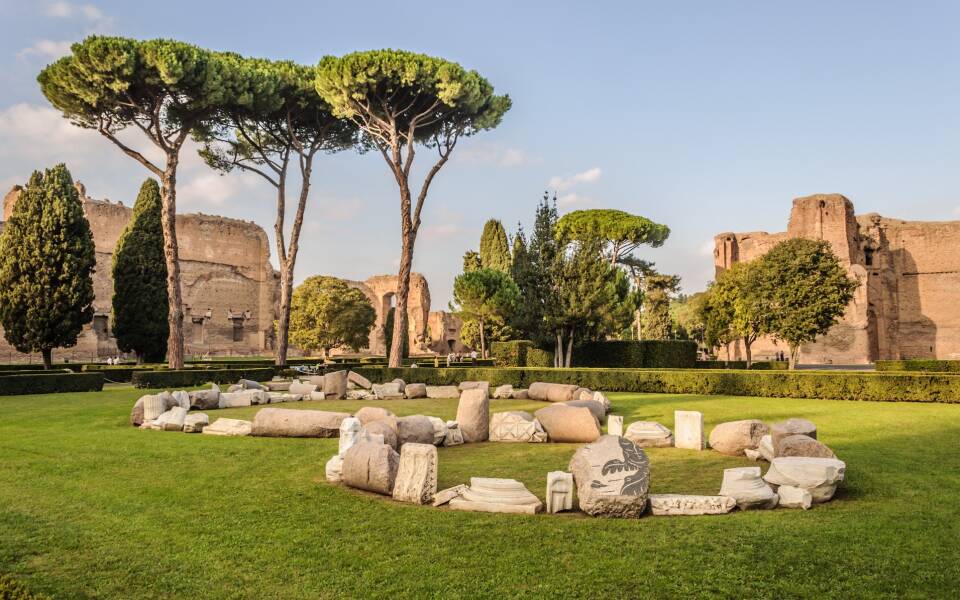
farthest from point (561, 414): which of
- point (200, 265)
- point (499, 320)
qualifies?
point (200, 265)

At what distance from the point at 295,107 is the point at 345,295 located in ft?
54.8

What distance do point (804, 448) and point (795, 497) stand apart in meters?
0.94

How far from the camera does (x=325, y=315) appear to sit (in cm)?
3819

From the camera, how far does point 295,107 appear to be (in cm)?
2439

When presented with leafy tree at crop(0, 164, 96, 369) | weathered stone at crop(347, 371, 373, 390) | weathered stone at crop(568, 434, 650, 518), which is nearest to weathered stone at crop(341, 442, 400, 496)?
weathered stone at crop(568, 434, 650, 518)

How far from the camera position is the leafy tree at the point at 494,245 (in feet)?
130

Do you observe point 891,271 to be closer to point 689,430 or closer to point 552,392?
point 552,392

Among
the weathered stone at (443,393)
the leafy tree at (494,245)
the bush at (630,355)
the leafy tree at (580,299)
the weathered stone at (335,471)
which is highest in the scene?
the leafy tree at (494,245)

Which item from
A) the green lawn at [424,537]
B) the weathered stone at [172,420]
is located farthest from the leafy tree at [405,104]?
the green lawn at [424,537]

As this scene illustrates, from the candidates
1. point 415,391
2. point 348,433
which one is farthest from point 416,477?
point 415,391

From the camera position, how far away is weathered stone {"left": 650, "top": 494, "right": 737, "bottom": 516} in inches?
182

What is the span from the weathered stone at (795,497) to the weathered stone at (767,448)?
1815 millimetres

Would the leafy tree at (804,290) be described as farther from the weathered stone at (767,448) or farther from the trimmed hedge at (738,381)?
the weathered stone at (767,448)

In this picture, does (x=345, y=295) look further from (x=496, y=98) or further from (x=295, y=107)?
(x=496, y=98)
